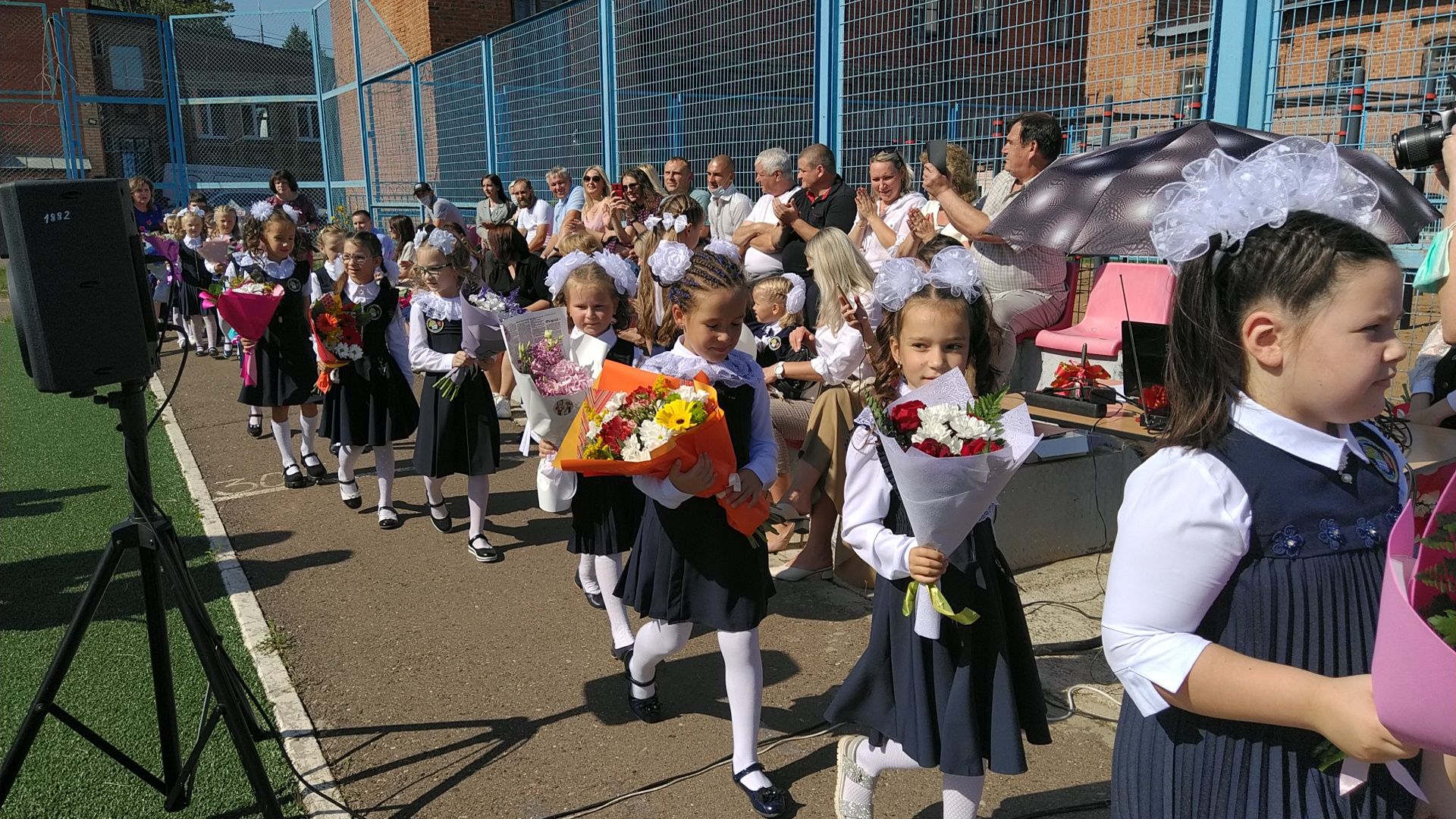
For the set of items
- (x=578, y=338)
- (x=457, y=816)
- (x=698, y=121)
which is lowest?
(x=457, y=816)

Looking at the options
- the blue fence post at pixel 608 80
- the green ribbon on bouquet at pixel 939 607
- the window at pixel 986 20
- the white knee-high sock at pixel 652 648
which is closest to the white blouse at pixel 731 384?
the white knee-high sock at pixel 652 648

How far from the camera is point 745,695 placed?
10.8 feet

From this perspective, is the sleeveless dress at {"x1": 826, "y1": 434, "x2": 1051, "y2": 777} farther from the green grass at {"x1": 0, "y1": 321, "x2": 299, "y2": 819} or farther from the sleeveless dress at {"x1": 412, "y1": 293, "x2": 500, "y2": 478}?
the sleeveless dress at {"x1": 412, "y1": 293, "x2": 500, "y2": 478}

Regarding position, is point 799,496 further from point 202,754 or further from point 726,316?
point 202,754

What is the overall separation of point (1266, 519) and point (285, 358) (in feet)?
23.0

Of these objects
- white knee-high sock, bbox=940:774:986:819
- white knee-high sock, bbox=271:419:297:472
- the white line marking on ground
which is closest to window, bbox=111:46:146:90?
white knee-high sock, bbox=271:419:297:472

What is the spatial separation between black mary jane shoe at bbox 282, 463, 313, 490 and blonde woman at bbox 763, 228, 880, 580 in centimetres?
384

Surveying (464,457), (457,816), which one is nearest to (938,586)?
(457,816)

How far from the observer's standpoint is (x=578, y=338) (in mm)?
4633

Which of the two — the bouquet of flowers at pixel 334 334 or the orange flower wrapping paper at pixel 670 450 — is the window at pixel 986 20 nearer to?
the bouquet of flowers at pixel 334 334

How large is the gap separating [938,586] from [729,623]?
843 millimetres

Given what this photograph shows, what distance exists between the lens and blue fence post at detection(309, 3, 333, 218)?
67.7 feet

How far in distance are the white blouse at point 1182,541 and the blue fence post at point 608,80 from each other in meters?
11.1

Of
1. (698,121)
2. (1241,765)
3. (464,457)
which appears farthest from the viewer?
(698,121)
